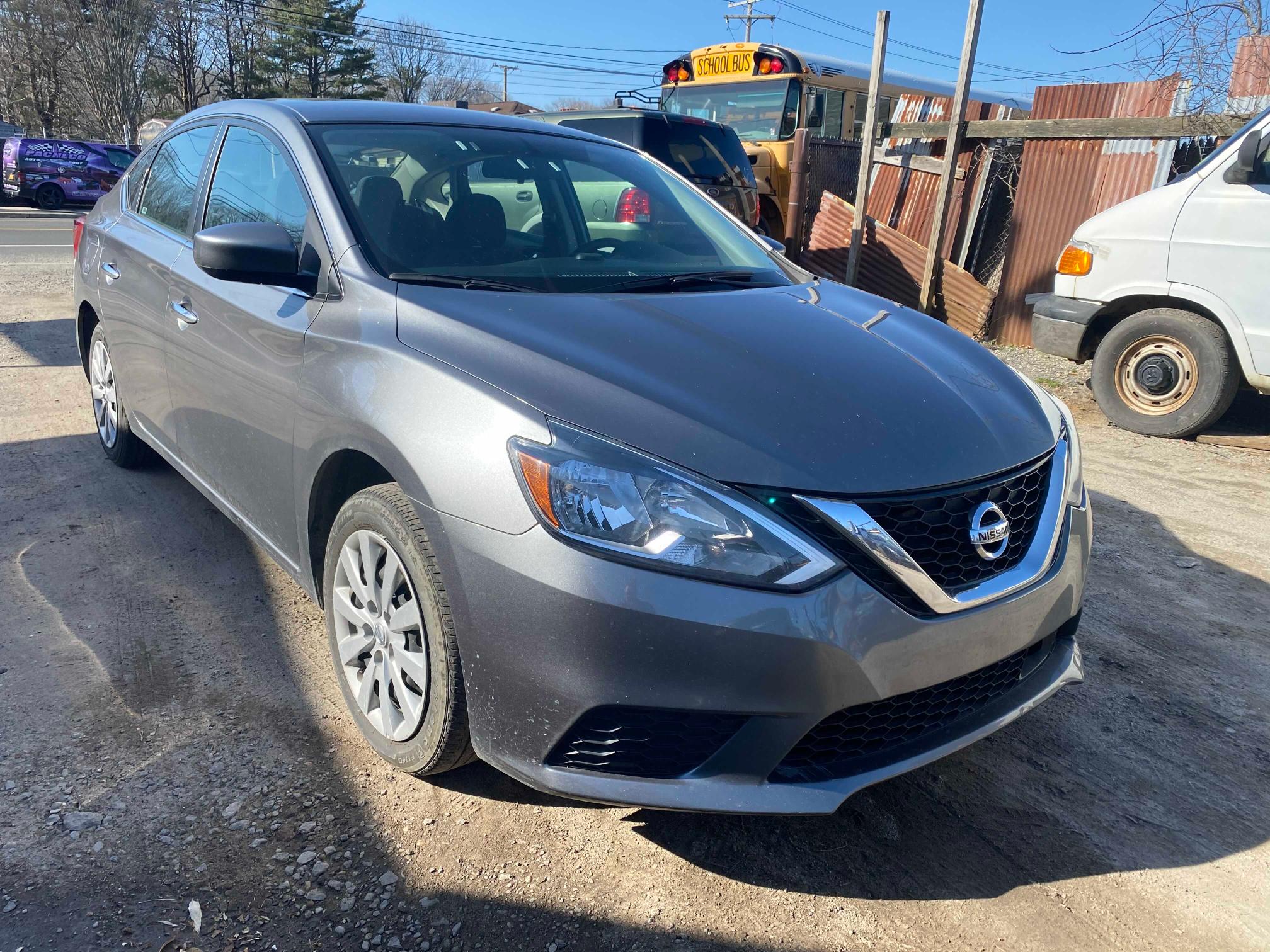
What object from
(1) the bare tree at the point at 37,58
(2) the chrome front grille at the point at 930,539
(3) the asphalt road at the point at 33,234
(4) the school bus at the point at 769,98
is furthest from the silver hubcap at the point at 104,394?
(1) the bare tree at the point at 37,58

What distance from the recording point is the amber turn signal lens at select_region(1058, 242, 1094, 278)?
591 centimetres

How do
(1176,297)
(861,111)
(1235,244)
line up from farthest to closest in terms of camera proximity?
(861,111)
(1176,297)
(1235,244)

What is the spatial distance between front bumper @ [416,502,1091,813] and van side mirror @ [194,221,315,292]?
950 mm

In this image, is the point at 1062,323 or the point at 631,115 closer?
the point at 1062,323

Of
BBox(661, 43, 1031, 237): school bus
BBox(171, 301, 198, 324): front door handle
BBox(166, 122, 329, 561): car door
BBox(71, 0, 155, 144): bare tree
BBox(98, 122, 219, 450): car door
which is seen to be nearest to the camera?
BBox(166, 122, 329, 561): car door

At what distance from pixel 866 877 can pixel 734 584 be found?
0.87 meters

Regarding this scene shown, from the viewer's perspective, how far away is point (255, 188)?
3.06 meters

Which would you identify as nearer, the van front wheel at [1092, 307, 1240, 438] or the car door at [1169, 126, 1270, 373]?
the car door at [1169, 126, 1270, 373]

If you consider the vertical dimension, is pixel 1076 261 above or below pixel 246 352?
above

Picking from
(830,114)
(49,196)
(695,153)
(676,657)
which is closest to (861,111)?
(830,114)

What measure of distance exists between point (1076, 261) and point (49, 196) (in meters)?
25.0

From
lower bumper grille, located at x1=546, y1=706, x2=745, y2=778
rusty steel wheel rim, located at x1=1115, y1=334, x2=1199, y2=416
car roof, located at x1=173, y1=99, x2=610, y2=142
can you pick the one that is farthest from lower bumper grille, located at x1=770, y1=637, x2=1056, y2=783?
rusty steel wheel rim, located at x1=1115, y1=334, x2=1199, y2=416

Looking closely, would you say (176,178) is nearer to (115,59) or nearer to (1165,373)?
(1165,373)

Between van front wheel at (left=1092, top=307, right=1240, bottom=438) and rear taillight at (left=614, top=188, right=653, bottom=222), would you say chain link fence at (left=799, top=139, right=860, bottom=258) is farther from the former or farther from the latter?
rear taillight at (left=614, top=188, right=653, bottom=222)
